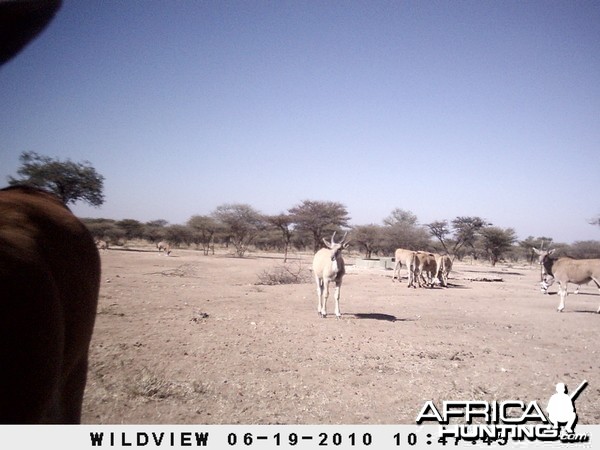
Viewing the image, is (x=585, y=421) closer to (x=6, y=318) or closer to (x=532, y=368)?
(x=532, y=368)

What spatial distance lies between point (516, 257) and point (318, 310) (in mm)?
71412

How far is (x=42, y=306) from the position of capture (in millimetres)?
1108

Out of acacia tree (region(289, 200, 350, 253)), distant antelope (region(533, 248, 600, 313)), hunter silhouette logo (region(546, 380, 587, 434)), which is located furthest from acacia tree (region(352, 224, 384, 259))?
hunter silhouette logo (region(546, 380, 587, 434))

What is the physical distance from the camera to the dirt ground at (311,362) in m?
2.97

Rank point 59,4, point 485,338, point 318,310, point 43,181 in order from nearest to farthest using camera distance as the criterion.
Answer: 1. point 59,4
2. point 485,338
3. point 318,310
4. point 43,181

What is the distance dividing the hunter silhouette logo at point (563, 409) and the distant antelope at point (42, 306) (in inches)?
121

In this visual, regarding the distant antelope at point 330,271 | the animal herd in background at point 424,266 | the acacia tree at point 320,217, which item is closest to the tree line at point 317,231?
the acacia tree at point 320,217

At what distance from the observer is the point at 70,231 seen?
62.8 inches

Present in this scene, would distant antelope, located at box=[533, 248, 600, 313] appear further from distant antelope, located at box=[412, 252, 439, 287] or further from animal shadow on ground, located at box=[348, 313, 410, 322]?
animal shadow on ground, located at box=[348, 313, 410, 322]

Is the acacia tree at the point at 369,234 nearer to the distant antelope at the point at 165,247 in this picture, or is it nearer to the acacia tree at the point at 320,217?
the acacia tree at the point at 320,217

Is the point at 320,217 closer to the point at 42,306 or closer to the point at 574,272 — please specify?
the point at 574,272

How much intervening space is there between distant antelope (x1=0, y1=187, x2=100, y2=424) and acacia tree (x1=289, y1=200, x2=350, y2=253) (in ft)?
101

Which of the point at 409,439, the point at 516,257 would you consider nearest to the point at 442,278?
the point at 409,439

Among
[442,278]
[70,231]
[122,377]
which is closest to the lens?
→ [70,231]
